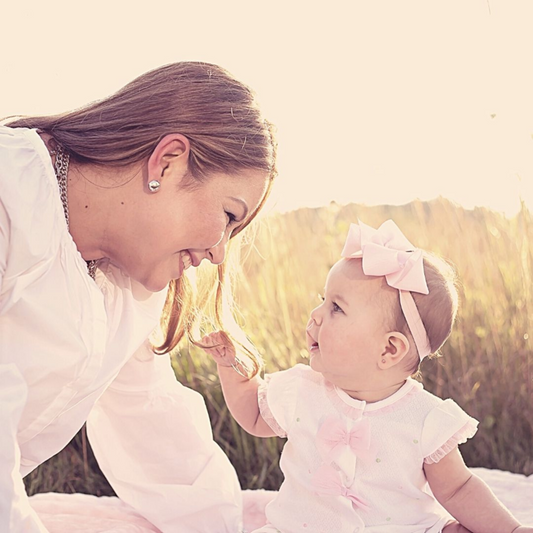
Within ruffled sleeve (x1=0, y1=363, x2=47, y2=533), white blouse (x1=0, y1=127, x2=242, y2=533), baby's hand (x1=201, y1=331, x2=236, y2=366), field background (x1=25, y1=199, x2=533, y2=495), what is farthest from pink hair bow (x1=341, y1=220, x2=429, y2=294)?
field background (x1=25, y1=199, x2=533, y2=495)

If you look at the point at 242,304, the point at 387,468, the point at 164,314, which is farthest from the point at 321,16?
the point at 387,468

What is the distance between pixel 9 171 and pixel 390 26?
282 cm

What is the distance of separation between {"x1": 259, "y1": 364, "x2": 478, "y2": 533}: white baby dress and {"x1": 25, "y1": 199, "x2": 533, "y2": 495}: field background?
0.97 meters

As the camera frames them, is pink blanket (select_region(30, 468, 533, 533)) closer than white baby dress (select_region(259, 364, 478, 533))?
No

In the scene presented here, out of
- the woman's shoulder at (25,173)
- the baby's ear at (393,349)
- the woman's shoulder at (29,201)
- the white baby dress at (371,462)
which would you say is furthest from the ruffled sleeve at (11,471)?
the baby's ear at (393,349)

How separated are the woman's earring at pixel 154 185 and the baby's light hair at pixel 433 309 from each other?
0.67 metres

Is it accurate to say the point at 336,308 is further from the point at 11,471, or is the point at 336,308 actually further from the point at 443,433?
the point at 11,471

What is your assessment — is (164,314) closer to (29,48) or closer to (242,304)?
(29,48)

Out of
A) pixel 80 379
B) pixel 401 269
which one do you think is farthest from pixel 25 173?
pixel 401 269

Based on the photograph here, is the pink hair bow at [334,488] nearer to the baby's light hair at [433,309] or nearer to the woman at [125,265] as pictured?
the baby's light hair at [433,309]

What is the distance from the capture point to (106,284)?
7.22 feet

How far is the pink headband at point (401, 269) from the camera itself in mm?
1900

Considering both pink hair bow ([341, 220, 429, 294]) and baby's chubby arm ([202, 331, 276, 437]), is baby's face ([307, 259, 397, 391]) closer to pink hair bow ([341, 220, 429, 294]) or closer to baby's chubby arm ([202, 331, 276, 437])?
pink hair bow ([341, 220, 429, 294])

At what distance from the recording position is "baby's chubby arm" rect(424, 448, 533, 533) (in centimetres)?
190
